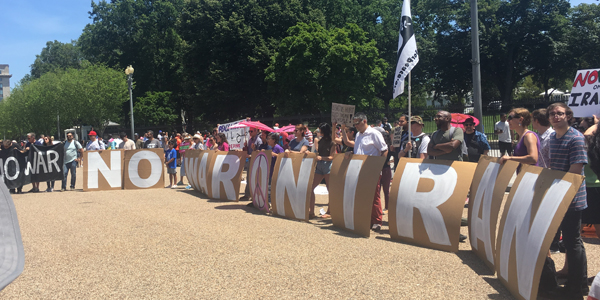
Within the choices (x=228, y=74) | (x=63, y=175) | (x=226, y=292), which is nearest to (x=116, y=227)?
(x=226, y=292)

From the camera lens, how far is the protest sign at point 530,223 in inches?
148

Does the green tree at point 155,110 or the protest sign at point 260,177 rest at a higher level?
the green tree at point 155,110

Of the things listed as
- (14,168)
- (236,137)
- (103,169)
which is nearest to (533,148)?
(236,137)

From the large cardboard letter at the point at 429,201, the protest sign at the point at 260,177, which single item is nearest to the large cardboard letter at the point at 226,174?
the protest sign at the point at 260,177

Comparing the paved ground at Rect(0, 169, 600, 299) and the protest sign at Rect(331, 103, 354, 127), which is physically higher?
the protest sign at Rect(331, 103, 354, 127)

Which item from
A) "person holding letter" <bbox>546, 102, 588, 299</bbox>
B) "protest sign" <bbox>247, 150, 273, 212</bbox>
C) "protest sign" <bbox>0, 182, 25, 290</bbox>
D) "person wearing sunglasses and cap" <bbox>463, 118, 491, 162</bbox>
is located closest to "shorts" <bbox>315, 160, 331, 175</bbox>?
"protest sign" <bbox>247, 150, 273, 212</bbox>

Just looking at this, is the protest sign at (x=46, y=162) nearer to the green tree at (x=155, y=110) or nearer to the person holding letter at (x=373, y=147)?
the person holding letter at (x=373, y=147)

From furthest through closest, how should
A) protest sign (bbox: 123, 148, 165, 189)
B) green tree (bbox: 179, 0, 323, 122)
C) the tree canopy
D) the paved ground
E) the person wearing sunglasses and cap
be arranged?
green tree (bbox: 179, 0, 323, 122), the tree canopy, protest sign (bbox: 123, 148, 165, 189), the person wearing sunglasses and cap, the paved ground

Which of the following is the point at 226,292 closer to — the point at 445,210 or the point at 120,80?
the point at 445,210

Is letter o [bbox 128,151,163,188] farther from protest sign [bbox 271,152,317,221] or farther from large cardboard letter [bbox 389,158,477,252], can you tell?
large cardboard letter [bbox 389,158,477,252]

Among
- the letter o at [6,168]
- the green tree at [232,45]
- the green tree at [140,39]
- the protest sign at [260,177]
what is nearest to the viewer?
the protest sign at [260,177]

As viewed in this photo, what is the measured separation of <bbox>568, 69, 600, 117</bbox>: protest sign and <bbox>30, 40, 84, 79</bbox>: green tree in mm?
109568

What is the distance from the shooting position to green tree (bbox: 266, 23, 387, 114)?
32.9 metres

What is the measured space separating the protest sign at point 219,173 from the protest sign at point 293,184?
233 centimetres
